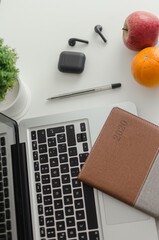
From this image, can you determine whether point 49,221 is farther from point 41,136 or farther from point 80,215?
point 41,136

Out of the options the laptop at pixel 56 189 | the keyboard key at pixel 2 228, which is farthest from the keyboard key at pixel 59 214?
the keyboard key at pixel 2 228

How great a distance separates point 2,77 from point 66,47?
0.21 m

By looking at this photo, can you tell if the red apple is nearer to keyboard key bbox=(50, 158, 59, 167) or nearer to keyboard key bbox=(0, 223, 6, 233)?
keyboard key bbox=(50, 158, 59, 167)

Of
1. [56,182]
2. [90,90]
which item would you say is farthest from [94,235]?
[90,90]

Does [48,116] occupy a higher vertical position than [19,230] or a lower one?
higher

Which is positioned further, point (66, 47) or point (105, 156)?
point (66, 47)

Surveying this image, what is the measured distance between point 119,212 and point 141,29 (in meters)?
0.36

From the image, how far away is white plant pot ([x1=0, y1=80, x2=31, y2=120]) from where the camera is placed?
81 cm

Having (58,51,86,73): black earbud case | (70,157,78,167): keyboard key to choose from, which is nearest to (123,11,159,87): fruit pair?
(58,51,86,73): black earbud case

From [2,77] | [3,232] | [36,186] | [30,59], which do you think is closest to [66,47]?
[30,59]

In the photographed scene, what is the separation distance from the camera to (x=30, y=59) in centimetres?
87

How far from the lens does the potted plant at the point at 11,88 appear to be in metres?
0.72

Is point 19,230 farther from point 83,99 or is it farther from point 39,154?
point 83,99

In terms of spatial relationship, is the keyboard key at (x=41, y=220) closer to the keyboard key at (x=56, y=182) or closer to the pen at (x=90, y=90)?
the keyboard key at (x=56, y=182)
